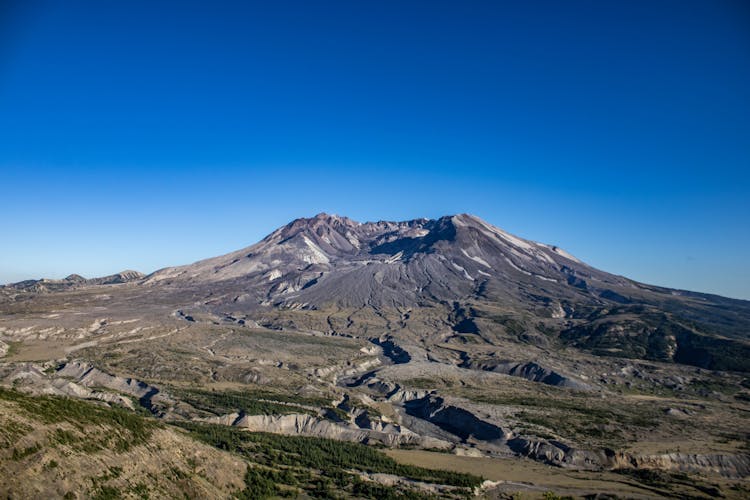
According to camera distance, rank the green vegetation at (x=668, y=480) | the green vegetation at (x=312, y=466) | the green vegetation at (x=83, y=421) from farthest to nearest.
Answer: the green vegetation at (x=668, y=480)
the green vegetation at (x=312, y=466)
the green vegetation at (x=83, y=421)

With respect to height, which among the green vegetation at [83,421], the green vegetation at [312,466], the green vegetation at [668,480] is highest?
the green vegetation at [83,421]

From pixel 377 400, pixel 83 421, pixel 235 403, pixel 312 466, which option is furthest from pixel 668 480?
pixel 235 403

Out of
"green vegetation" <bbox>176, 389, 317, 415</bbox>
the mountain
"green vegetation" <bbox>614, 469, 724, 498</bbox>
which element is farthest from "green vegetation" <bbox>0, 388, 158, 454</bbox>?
"green vegetation" <bbox>614, 469, 724, 498</bbox>

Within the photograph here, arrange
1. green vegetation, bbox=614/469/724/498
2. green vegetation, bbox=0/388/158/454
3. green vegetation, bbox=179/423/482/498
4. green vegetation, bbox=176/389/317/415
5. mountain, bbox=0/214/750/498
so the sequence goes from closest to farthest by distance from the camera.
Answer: green vegetation, bbox=0/388/158/454 → mountain, bbox=0/214/750/498 → green vegetation, bbox=179/423/482/498 → green vegetation, bbox=614/469/724/498 → green vegetation, bbox=176/389/317/415

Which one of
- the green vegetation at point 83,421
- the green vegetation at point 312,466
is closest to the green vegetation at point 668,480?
the green vegetation at point 312,466

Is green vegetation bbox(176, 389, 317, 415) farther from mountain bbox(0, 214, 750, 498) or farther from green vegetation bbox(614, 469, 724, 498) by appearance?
green vegetation bbox(614, 469, 724, 498)

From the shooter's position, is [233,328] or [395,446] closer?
[395,446]

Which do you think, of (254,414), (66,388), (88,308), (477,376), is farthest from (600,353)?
(88,308)

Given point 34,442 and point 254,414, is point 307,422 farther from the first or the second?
point 34,442

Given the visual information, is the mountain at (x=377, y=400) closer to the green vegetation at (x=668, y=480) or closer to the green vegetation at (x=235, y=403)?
the green vegetation at (x=668, y=480)
